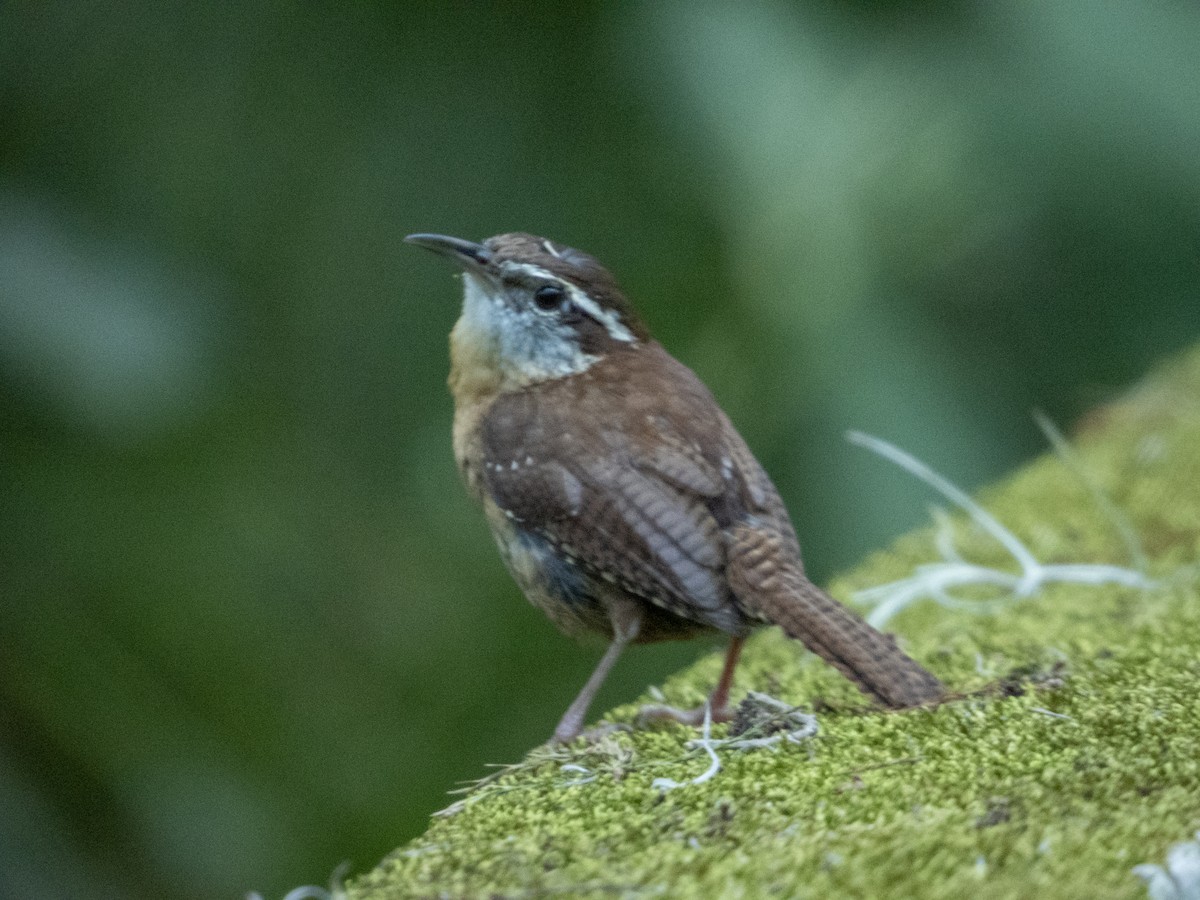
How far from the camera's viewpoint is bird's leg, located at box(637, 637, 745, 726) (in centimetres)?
265

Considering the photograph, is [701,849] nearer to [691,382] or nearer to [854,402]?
[691,382]

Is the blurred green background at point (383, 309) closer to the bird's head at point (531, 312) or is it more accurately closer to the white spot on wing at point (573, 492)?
the bird's head at point (531, 312)

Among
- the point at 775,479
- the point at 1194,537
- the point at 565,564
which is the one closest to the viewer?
the point at 565,564

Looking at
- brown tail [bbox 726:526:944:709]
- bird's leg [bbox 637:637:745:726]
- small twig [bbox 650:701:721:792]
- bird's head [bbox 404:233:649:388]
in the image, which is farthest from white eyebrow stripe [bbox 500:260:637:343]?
small twig [bbox 650:701:721:792]

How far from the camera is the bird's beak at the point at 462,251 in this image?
3270mm

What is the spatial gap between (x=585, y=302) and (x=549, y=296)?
0.09 meters

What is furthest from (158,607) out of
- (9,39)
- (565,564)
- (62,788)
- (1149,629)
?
(1149,629)

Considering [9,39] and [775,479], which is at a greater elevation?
[9,39]

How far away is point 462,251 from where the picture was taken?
327 centimetres

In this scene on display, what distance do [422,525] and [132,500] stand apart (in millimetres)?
1011

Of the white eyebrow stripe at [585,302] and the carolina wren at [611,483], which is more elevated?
the white eyebrow stripe at [585,302]

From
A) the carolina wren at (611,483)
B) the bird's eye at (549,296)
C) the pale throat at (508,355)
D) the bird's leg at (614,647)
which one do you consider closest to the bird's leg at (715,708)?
the carolina wren at (611,483)

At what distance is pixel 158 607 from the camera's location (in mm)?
4539

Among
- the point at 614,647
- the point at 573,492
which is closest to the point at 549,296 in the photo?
the point at 573,492
